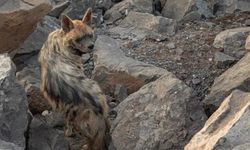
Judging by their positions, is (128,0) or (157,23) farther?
(128,0)

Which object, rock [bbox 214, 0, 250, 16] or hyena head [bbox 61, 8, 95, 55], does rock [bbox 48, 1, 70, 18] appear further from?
hyena head [bbox 61, 8, 95, 55]

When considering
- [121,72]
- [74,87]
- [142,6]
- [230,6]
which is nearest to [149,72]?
[121,72]

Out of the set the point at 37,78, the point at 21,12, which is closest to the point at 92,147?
the point at 37,78

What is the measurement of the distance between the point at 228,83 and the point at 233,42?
1289mm

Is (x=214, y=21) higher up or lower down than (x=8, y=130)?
lower down

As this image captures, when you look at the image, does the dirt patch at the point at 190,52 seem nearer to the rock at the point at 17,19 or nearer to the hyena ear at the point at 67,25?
the rock at the point at 17,19

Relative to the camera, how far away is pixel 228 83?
7.50 meters

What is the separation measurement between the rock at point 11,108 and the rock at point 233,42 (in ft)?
10.7

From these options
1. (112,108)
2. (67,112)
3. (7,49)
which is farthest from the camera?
(7,49)

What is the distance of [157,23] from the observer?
9531 millimetres

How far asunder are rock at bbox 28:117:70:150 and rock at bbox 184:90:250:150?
75.1 inches

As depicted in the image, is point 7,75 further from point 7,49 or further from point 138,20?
point 138,20

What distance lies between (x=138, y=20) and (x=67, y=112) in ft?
11.0

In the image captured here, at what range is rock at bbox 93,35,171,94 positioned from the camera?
809 centimetres
